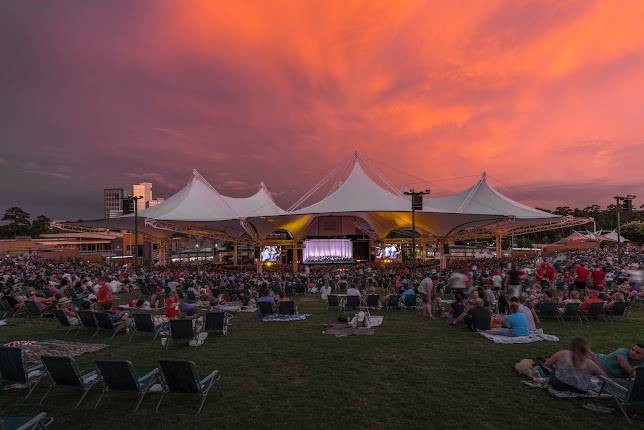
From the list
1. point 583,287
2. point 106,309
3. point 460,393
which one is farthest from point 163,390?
point 583,287

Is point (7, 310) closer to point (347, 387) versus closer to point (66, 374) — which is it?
point (66, 374)

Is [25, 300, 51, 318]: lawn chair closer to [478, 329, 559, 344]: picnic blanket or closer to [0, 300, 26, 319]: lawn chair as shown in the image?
[0, 300, 26, 319]: lawn chair

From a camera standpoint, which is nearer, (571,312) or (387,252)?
(571,312)

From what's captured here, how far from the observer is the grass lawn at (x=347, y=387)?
16.1ft

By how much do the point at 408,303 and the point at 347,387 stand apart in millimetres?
7606

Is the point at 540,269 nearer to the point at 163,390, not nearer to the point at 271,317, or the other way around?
the point at 271,317

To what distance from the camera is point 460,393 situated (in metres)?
5.69

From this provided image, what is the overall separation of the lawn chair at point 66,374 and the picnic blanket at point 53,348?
7.76 feet

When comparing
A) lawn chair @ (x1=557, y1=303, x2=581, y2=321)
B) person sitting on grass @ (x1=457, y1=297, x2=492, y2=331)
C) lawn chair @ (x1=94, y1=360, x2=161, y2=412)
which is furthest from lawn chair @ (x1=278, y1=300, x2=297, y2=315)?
lawn chair @ (x1=557, y1=303, x2=581, y2=321)

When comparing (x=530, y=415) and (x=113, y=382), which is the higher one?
(x=113, y=382)

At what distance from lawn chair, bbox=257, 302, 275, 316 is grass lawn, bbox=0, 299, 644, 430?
1.82m

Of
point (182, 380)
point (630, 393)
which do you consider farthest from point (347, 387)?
point (630, 393)

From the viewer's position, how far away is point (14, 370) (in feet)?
19.2

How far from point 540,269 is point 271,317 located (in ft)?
38.9
